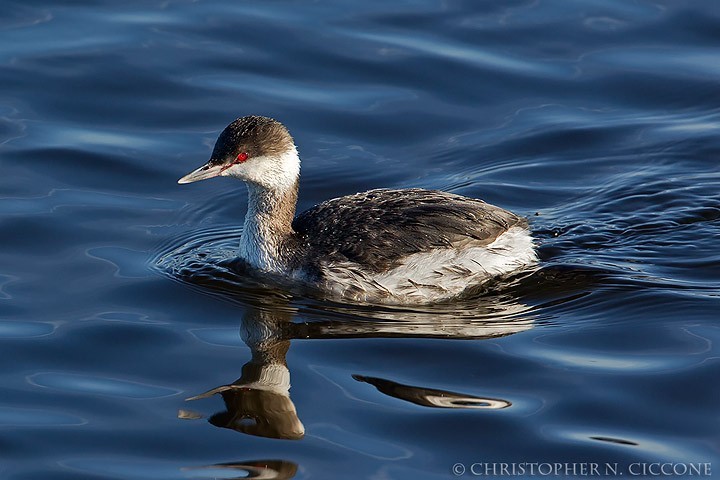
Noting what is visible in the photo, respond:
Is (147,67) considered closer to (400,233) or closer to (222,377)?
(400,233)

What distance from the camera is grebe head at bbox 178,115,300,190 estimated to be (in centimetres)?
953

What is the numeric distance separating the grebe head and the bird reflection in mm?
1029

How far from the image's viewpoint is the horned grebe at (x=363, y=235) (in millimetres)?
9453

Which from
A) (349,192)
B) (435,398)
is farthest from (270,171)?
(435,398)

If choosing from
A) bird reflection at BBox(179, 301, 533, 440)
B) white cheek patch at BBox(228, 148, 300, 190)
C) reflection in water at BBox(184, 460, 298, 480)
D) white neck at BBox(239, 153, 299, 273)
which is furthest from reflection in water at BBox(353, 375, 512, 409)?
white cheek patch at BBox(228, 148, 300, 190)

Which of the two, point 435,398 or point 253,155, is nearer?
point 435,398

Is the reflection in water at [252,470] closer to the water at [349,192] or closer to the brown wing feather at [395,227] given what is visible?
the water at [349,192]

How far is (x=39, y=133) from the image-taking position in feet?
39.2

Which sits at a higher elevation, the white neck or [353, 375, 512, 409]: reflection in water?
the white neck

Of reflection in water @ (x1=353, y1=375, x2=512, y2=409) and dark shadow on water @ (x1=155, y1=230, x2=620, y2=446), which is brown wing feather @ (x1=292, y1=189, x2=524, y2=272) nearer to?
dark shadow on water @ (x1=155, y1=230, x2=620, y2=446)

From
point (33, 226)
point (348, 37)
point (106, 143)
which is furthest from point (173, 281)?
point (348, 37)

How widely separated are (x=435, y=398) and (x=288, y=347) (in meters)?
1.26

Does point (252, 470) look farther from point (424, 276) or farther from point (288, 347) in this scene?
point (424, 276)

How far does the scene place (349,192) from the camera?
1129 cm
